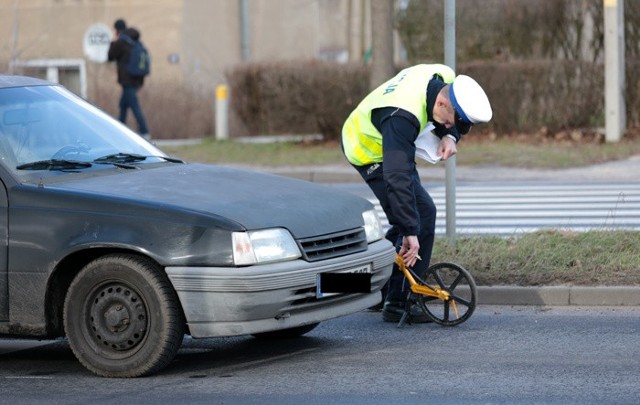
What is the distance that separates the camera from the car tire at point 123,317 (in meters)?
6.51

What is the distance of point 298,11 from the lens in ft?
120

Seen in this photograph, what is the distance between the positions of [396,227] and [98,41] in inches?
940

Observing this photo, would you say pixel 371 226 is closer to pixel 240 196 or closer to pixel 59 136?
pixel 240 196

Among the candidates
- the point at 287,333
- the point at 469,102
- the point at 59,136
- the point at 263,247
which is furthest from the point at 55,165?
the point at 469,102

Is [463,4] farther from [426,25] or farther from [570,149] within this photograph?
[570,149]

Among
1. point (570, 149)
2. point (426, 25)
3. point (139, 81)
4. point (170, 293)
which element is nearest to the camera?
point (170, 293)

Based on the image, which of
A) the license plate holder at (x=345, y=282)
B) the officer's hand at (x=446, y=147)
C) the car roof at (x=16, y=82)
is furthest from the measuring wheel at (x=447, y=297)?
the car roof at (x=16, y=82)

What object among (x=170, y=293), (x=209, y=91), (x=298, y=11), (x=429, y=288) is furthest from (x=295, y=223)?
(x=298, y=11)

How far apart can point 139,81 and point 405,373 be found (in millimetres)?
15492

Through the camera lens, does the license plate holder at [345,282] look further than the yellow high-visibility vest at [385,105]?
No

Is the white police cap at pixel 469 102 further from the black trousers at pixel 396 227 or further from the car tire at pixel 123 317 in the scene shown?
the car tire at pixel 123 317

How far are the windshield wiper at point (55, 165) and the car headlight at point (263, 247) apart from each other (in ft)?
3.95

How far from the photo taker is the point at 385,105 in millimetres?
7594

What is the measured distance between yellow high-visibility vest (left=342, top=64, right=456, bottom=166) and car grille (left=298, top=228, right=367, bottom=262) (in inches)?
32.2
